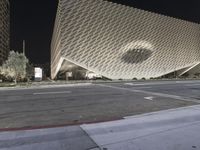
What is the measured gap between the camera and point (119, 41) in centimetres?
6600

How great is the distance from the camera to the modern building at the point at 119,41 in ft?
194

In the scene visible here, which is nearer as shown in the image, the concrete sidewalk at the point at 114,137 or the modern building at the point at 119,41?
the concrete sidewalk at the point at 114,137

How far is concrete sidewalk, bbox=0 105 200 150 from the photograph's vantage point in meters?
4.57

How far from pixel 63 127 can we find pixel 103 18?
2418 inches

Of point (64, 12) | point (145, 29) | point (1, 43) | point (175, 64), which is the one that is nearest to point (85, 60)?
point (64, 12)

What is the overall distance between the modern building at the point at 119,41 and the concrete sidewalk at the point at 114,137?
52.4 meters

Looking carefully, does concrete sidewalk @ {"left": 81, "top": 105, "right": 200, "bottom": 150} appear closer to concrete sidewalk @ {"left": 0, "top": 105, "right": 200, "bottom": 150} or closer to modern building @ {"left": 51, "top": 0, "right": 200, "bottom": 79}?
concrete sidewalk @ {"left": 0, "top": 105, "right": 200, "bottom": 150}

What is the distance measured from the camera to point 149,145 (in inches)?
181

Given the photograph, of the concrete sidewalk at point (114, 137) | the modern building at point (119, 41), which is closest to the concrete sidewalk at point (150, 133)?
the concrete sidewalk at point (114, 137)

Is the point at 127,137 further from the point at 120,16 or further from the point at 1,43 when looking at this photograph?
the point at 1,43

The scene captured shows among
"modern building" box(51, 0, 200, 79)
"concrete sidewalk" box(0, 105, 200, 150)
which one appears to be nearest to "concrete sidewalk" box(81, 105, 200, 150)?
"concrete sidewalk" box(0, 105, 200, 150)

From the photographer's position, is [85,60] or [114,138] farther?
[85,60]

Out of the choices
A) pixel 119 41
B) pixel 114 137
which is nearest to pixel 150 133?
pixel 114 137

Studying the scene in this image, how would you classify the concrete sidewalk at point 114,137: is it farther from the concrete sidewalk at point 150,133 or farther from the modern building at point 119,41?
the modern building at point 119,41
